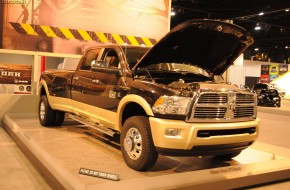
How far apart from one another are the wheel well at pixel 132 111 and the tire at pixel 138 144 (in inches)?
8.1

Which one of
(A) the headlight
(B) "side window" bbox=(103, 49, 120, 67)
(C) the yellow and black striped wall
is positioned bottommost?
(A) the headlight

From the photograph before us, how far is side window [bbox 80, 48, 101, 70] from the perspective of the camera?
5.57m

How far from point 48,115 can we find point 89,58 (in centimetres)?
157

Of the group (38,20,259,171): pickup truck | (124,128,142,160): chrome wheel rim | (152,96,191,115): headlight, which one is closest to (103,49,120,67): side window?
(38,20,259,171): pickup truck

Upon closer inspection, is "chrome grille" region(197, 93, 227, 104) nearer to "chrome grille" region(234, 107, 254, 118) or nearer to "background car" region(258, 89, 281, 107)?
"chrome grille" region(234, 107, 254, 118)

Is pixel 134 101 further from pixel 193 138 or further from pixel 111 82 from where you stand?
pixel 193 138

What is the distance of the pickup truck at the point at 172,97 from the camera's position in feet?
12.3

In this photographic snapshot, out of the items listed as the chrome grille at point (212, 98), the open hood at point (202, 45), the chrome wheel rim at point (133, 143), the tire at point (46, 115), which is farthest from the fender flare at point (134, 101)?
the tire at point (46, 115)

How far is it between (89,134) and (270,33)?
21.1 meters

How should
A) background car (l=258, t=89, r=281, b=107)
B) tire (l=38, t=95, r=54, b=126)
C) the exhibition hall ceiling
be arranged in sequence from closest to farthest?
tire (l=38, t=95, r=54, b=126) < background car (l=258, t=89, r=281, b=107) < the exhibition hall ceiling

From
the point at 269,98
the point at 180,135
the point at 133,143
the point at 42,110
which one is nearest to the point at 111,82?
the point at 133,143

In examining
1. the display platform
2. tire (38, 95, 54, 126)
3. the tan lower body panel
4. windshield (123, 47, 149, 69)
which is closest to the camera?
the display platform

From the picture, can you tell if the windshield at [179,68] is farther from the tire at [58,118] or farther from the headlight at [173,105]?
the tire at [58,118]

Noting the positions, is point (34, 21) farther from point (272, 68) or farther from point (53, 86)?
point (272, 68)
